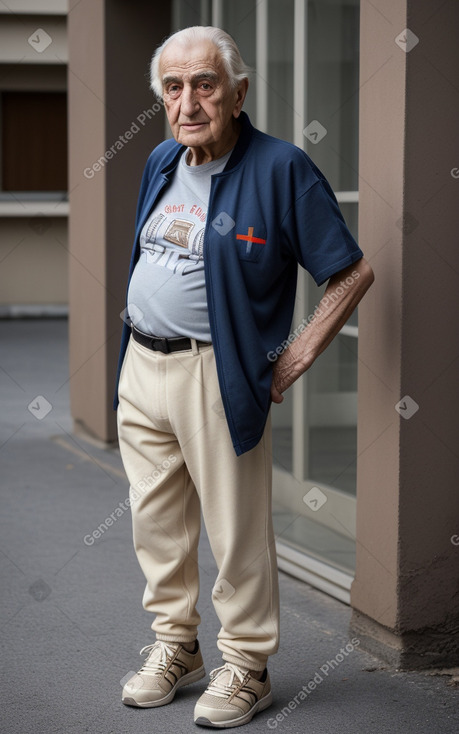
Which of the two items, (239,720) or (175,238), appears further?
(239,720)

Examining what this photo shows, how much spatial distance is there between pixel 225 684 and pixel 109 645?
735 millimetres

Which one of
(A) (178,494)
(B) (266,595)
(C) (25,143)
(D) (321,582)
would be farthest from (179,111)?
(C) (25,143)

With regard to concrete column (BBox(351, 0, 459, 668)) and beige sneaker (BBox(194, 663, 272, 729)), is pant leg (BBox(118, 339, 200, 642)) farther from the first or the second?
concrete column (BBox(351, 0, 459, 668))

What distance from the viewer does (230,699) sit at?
3143mm

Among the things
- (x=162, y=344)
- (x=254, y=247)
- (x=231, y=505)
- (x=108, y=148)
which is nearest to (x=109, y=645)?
(x=231, y=505)

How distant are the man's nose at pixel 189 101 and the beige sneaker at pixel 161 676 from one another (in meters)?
1.60

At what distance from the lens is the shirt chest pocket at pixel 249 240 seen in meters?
2.92

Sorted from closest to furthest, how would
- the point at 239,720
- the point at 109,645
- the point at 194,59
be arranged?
the point at 194,59 < the point at 239,720 < the point at 109,645

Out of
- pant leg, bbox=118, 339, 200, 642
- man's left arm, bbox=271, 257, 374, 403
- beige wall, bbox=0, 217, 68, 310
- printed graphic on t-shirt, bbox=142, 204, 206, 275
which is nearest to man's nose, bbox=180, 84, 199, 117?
printed graphic on t-shirt, bbox=142, 204, 206, 275

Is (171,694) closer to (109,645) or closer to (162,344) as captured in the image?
(109,645)

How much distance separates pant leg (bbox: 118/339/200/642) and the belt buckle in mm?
44

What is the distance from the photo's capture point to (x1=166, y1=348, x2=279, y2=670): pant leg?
305 centimetres

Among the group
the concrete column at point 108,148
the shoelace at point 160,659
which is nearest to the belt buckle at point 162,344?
the shoelace at point 160,659

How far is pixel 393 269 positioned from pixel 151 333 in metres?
0.79
